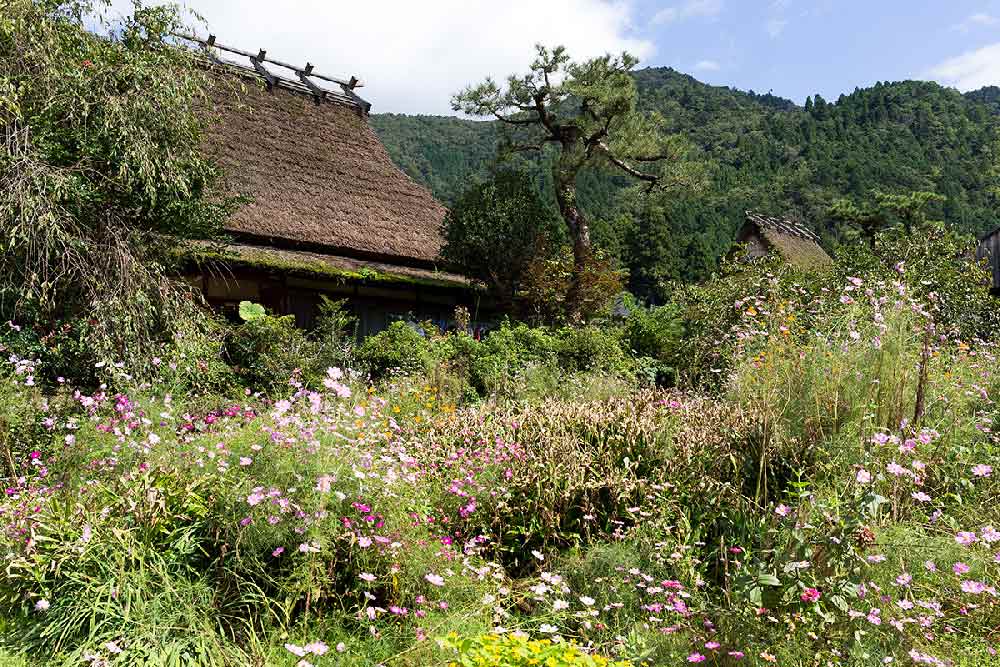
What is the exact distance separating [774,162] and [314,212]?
4326 cm

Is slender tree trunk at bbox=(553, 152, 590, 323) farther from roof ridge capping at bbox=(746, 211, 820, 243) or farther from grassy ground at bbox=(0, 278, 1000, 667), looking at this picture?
grassy ground at bbox=(0, 278, 1000, 667)

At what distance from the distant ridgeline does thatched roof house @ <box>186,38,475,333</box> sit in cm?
2002

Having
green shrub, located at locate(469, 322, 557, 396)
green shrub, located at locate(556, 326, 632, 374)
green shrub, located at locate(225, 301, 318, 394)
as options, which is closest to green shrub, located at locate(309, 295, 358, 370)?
green shrub, located at locate(225, 301, 318, 394)

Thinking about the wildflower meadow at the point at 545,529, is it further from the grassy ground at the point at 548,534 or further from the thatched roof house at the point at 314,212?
the thatched roof house at the point at 314,212

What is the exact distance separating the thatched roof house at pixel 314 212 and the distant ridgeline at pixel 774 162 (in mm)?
20024

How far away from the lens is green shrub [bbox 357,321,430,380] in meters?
10.1

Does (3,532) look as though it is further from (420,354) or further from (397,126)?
(397,126)

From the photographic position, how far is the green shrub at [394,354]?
10125mm

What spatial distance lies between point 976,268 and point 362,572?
37.1ft

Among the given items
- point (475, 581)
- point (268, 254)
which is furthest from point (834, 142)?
point (475, 581)

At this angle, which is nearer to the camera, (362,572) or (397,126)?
(362,572)

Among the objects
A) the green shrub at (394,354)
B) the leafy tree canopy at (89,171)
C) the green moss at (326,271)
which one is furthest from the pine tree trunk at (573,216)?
the leafy tree canopy at (89,171)

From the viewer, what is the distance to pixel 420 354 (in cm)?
1015

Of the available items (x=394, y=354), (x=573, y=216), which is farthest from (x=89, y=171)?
(x=573, y=216)
